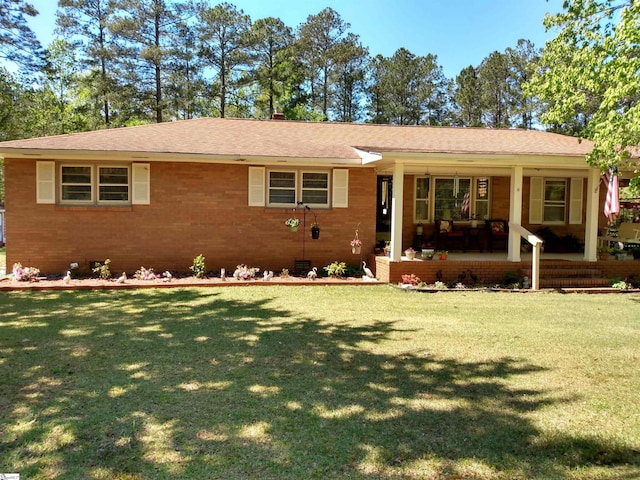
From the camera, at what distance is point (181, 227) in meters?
11.0

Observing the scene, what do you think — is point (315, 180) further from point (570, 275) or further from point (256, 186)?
point (570, 275)

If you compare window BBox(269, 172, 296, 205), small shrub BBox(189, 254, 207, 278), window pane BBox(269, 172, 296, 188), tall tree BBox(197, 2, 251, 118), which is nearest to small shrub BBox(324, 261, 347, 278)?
window BBox(269, 172, 296, 205)

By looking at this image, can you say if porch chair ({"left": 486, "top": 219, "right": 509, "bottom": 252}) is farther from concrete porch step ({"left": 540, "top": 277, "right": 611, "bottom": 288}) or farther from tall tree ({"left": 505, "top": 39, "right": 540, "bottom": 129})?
tall tree ({"left": 505, "top": 39, "right": 540, "bottom": 129})

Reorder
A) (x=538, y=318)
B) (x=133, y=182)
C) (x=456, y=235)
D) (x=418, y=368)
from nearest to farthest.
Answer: (x=418, y=368), (x=538, y=318), (x=133, y=182), (x=456, y=235)

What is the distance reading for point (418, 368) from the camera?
15.9ft

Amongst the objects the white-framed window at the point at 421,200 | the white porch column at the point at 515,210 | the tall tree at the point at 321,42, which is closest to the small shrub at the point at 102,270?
the white-framed window at the point at 421,200

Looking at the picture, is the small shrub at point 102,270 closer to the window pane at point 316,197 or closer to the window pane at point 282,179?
the window pane at point 282,179

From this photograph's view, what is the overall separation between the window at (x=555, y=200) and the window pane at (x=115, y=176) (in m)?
11.5

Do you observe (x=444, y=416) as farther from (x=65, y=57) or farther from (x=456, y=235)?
(x=65, y=57)

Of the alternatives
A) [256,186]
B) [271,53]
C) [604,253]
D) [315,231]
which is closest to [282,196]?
[256,186]

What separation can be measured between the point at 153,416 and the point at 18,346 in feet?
9.44

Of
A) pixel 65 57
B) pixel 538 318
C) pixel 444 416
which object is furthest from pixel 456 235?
pixel 65 57

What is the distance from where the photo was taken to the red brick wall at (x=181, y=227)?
10570 mm

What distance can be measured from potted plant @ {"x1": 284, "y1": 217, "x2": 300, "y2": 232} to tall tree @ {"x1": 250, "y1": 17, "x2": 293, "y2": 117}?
21.2 metres
